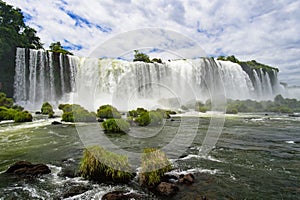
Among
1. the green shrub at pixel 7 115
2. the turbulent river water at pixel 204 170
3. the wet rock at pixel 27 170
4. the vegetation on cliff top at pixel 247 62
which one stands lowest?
the turbulent river water at pixel 204 170

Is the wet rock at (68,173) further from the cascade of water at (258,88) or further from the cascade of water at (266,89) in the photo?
the cascade of water at (266,89)

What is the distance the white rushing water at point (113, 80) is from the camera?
33.8m

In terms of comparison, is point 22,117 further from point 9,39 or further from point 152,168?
point 9,39

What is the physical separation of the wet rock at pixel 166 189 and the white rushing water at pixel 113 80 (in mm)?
25183

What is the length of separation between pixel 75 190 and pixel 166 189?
102 inches

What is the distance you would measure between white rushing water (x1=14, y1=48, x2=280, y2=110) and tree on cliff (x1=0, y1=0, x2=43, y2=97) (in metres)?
2.24

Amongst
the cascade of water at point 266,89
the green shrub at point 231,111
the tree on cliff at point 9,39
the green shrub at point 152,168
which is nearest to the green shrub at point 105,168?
the green shrub at point 152,168

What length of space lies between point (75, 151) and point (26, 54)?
3233 cm

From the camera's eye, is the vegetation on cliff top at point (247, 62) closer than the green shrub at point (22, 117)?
No

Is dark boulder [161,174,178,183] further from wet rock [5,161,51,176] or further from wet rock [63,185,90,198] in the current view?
wet rock [5,161,51,176]

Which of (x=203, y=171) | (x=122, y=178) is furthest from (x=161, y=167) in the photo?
(x=203, y=171)

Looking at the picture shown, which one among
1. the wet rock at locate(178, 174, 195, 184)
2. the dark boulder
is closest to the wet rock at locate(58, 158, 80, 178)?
the dark boulder

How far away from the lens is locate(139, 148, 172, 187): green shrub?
5655 millimetres

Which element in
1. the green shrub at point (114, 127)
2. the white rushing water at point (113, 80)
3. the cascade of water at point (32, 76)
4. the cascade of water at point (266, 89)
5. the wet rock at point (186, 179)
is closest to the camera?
the wet rock at point (186, 179)
